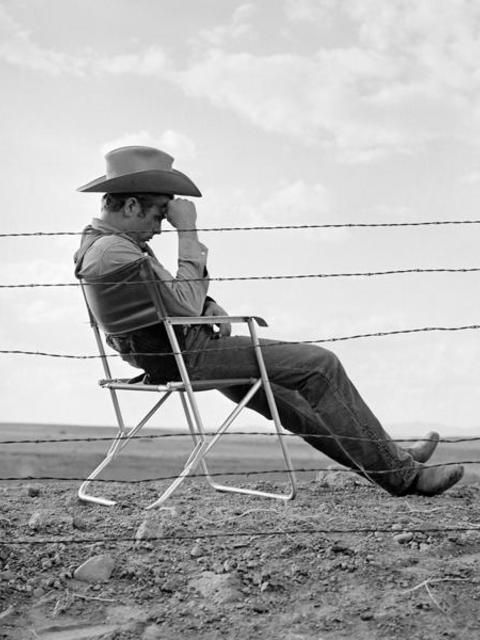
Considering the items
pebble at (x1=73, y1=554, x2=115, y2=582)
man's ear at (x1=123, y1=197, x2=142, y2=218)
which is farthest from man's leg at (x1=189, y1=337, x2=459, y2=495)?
pebble at (x1=73, y1=554, x2=115, y2=582)

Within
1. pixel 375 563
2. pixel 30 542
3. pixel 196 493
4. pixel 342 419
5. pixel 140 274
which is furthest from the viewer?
pixel 196 493

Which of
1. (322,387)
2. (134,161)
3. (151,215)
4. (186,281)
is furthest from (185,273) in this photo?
(322,387)

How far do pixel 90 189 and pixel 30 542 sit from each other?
5.50ft

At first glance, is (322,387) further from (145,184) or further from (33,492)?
(33,492)

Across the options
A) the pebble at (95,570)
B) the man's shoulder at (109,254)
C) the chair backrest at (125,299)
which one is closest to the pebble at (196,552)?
the pebble at (95,570)

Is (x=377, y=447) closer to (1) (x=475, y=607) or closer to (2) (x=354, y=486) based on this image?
(2) (x=354, y=486)

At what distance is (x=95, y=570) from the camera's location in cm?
416

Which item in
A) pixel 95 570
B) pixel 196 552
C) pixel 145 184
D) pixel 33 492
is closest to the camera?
pixel 95 570

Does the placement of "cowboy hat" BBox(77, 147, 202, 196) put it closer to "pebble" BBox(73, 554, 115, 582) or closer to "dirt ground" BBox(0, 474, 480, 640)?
"dirt ground" BBox(0, 474, 480, 640)

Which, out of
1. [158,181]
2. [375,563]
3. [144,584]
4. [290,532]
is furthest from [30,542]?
[158,181]

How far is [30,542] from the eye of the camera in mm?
4477

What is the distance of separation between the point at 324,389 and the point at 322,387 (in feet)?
0.05

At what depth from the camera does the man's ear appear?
16.5ft

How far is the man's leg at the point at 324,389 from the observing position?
199 inches
